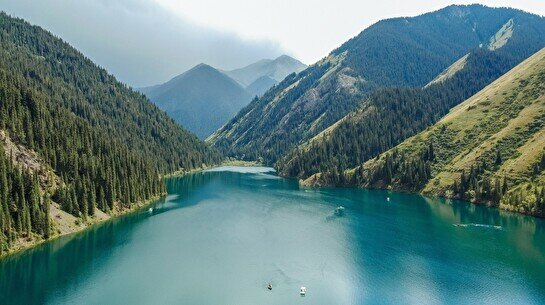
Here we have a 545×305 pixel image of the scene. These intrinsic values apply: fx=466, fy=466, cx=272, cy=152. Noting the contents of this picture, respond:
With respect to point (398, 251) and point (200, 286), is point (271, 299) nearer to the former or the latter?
point (200, 286)

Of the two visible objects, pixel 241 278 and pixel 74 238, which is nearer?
pixel 241 278

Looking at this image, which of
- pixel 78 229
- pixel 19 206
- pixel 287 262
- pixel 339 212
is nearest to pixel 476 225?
pixel 339 212

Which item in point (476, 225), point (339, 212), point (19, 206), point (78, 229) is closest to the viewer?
point (19, 206)

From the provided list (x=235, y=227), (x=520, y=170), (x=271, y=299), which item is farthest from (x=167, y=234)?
(x=520, y=170)

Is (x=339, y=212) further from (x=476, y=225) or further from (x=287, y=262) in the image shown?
(x=287, y=262)

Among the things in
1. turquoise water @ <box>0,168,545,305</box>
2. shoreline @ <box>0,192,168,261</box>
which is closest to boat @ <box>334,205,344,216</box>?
turquoise water @ <box>0,168,545,305</box>

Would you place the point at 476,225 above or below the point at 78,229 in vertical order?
below

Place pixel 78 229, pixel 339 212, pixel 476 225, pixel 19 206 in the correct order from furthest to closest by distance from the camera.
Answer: pixel 339 212
pixel 476 225
pixel 78 229
pixel 19 206

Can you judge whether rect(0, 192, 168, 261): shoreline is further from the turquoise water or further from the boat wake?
the boat wake
